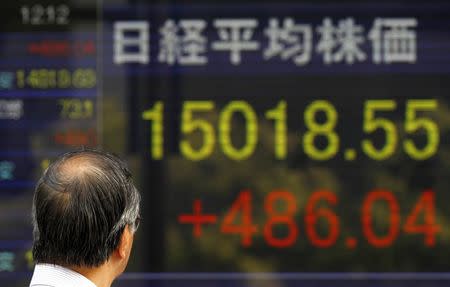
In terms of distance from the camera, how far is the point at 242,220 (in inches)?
166

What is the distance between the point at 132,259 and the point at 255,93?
0.79 metres

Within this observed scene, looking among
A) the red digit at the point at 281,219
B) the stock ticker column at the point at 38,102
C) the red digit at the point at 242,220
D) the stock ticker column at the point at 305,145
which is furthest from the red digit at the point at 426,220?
the stock ticker column at the point at 38,102

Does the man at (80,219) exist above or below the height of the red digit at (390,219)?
above

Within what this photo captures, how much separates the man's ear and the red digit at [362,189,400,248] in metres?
Answer: 2.44

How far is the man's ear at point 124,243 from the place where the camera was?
185 cm

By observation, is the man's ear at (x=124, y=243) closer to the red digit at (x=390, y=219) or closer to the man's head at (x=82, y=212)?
the man's head at (x=82, y=212)

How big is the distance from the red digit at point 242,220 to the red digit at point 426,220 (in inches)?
23.1

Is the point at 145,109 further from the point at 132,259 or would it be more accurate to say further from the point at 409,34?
the point at 409,34

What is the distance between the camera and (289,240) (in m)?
4.23

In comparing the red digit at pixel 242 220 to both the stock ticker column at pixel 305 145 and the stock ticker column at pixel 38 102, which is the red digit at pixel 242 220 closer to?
the stock ticker column at pixel 305 145

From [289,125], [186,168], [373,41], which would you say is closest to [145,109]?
[186,168]

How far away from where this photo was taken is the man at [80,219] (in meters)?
1.81

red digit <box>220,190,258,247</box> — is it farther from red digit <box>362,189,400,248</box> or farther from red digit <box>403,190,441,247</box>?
red digit <box>403,190,441,247</box>

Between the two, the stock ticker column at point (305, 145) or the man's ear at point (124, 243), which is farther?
the stock ticker column at point (305, 145)
